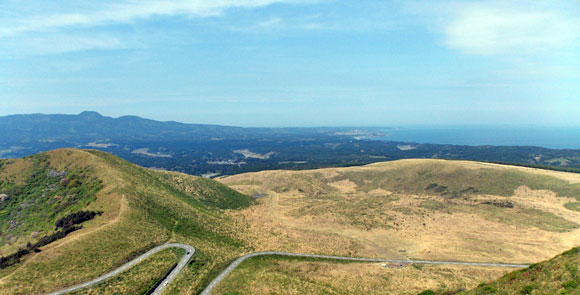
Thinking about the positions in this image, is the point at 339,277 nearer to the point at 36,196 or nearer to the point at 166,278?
the point at 166,278

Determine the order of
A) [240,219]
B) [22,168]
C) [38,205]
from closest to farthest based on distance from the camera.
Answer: [38,205]
[22,168]
[240,219]

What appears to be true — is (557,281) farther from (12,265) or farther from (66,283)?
(12,265)

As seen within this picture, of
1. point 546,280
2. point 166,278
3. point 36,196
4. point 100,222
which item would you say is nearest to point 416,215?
point 546,280

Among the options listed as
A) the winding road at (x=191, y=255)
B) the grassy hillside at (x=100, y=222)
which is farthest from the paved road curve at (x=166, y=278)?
the grassy hillside at (x=100, y=222)

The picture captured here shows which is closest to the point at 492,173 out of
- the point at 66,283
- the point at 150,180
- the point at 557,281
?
the point at 557,281

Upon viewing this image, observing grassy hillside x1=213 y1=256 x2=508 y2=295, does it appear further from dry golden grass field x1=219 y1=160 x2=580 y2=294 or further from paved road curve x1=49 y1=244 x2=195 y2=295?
paved road curve x1=49 y1=244 x2=195 y2=295

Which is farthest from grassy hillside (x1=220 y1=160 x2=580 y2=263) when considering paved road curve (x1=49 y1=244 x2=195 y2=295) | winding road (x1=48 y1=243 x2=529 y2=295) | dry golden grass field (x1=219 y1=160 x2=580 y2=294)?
paved road curve (x1=49 y1=244 x2=195 y2=295)
